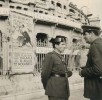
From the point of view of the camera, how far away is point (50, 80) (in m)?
5.25

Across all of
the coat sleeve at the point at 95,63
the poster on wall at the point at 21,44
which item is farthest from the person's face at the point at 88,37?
the poster on wall at the point at 21,44

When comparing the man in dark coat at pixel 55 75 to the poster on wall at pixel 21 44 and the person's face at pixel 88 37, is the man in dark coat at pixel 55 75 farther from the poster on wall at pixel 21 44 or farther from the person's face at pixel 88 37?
the poster on wall at pixel 21 44

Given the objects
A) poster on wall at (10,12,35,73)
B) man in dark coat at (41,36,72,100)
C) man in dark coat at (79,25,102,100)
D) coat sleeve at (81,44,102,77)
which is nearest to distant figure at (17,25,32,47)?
poster on wall at (10,12,35,73)

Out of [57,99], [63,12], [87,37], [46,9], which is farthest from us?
[63,12]

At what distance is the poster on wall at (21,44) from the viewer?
432 inches

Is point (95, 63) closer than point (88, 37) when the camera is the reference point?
Yes

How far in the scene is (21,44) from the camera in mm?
11211

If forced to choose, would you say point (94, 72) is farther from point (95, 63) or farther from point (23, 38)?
point (23, 38)

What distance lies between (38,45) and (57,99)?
7828 millimetres

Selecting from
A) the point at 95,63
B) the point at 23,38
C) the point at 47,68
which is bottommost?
the point at 47,68

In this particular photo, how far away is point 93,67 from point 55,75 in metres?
1.08

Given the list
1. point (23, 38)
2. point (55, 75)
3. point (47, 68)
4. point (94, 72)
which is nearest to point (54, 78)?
point (55, 75)

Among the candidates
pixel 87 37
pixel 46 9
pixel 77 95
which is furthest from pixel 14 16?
pixel 46 9

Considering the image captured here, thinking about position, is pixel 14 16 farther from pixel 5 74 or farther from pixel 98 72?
pixel 98 72
